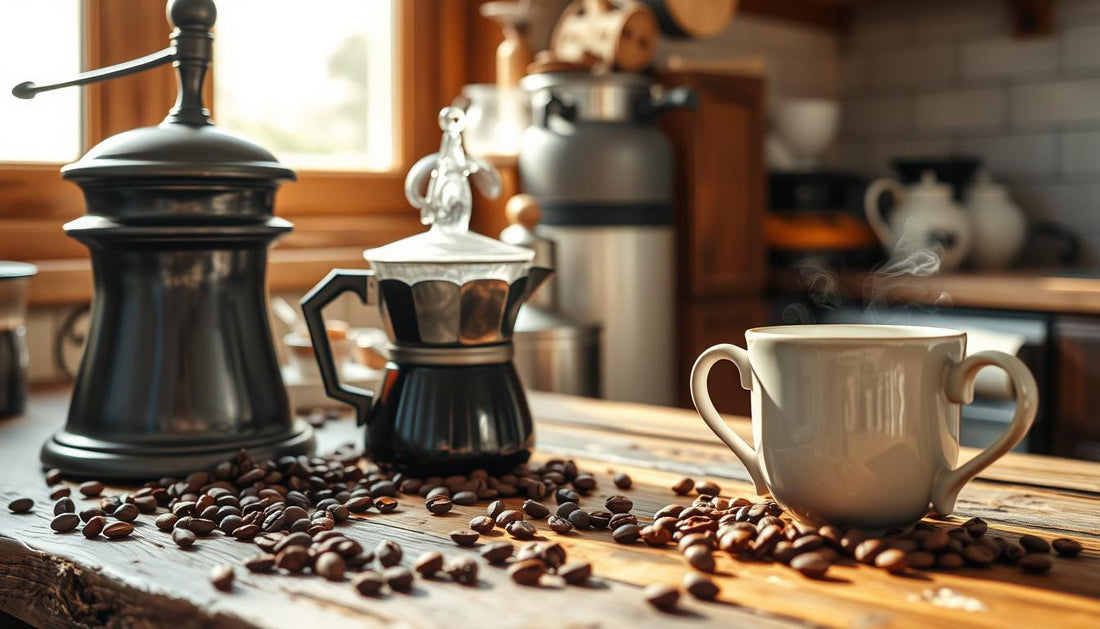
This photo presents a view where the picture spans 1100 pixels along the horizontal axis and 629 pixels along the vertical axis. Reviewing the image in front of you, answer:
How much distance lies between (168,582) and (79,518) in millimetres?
183

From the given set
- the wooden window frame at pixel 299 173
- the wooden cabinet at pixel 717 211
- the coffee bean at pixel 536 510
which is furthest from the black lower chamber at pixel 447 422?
the wooden cabinet at pixel 717 211

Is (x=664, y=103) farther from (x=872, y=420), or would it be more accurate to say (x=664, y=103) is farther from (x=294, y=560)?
(x=294, y=560)

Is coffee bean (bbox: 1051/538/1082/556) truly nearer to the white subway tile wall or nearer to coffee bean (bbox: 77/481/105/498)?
coffee bean (bbox: 77/481/105/498)

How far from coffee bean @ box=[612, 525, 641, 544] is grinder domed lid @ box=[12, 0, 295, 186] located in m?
0.44

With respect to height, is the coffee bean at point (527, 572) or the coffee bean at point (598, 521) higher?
the coffee bean at point (527, 572)

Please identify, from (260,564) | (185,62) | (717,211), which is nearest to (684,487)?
(260,564)

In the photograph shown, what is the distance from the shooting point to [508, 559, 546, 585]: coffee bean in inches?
23.8

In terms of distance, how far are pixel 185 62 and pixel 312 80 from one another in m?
1.30

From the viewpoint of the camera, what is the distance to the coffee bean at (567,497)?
0.80 m

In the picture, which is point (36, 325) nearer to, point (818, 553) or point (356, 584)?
point (356, 584)

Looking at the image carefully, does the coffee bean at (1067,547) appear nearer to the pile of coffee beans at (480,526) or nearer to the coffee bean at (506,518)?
the pile of coffee beans at (480,526)

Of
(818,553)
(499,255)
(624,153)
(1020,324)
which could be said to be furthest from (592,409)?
(1020,324)

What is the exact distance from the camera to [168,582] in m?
0.61

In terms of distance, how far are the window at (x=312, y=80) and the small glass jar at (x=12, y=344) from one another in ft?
2.61
